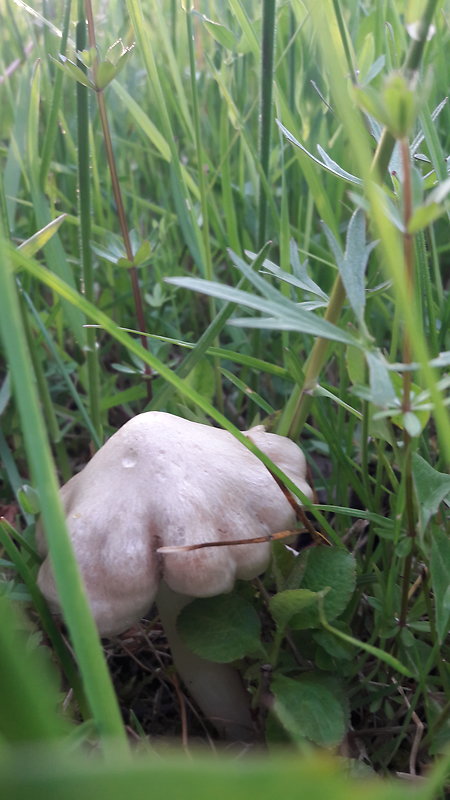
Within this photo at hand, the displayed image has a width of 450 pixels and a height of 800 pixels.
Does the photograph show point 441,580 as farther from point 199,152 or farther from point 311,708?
point 199,152

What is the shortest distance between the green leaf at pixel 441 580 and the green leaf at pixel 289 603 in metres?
0.12

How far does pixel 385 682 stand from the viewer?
87 cm

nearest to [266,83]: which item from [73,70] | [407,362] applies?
[73,70]

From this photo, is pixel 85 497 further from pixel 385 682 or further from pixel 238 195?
pixel 238 195

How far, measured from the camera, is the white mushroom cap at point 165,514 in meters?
0.73

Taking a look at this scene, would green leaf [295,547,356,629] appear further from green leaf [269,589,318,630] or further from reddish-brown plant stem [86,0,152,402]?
reddish-brown plant stem [86,0,152,402]

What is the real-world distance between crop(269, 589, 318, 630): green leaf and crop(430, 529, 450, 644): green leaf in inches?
4.8

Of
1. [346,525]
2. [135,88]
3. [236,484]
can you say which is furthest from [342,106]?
[135,88]

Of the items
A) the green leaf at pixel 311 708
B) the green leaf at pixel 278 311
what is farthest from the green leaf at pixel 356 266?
the green leaf at pixel 311 708

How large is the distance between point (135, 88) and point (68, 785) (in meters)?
1.77

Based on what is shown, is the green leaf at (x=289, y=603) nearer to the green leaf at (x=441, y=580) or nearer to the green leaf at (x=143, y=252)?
the green leaf at (x=441, y=580)

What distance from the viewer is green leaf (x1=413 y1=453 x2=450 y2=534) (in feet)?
2.29

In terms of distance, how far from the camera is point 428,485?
712 millimetres

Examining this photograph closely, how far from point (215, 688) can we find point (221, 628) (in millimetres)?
150
